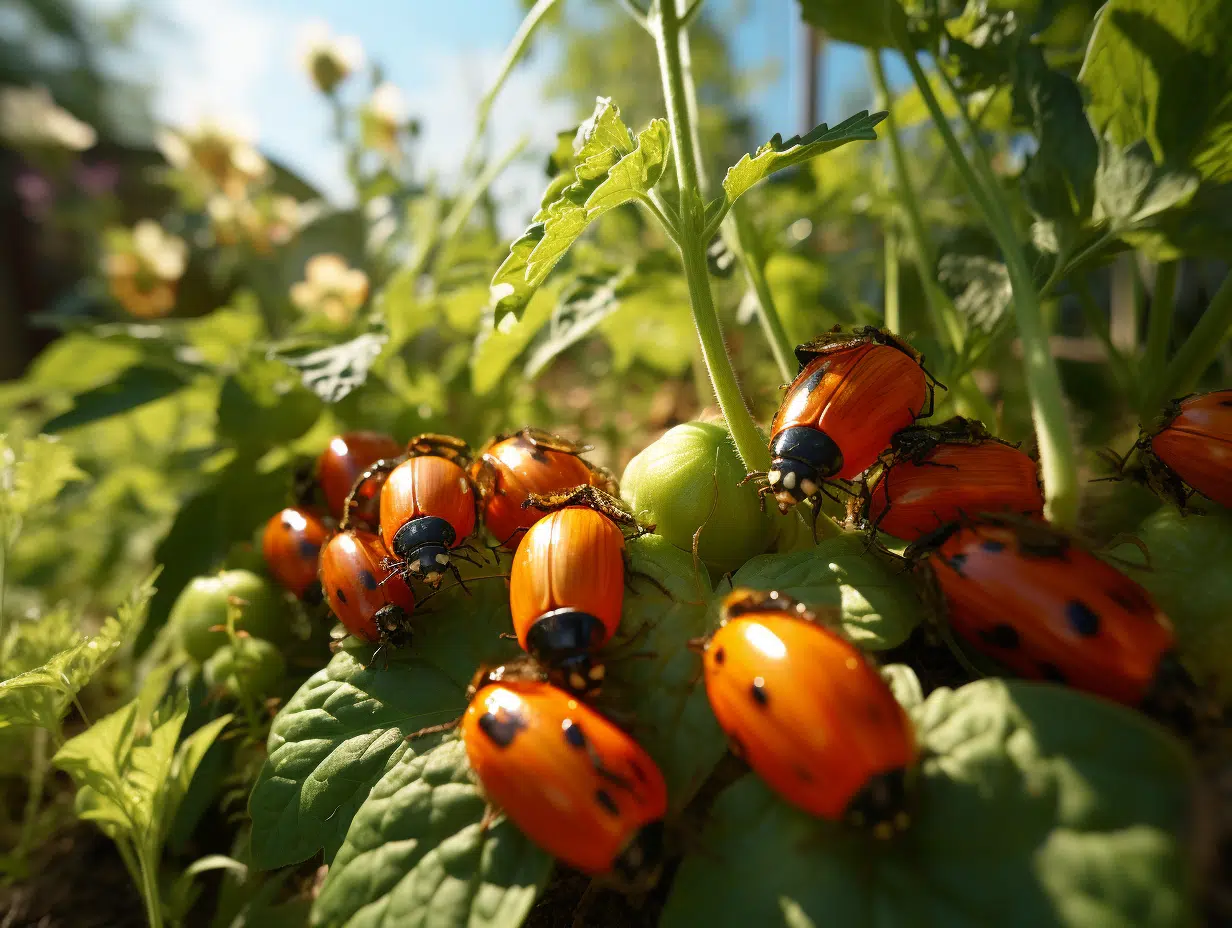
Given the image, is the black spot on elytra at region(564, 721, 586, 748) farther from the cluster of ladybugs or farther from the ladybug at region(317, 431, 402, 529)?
the ladybug at region(317, 431, 402, 529)

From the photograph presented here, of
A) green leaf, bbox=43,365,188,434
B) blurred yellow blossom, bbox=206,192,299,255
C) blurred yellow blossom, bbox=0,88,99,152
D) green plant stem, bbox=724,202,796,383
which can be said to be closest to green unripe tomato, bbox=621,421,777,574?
green plant stem, bbox=724,202,796,383

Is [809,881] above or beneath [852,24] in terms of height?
beneath

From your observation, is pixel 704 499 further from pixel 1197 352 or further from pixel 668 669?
pixel 1197 352

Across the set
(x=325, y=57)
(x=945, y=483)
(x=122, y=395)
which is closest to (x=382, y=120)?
(x=325, y=57)

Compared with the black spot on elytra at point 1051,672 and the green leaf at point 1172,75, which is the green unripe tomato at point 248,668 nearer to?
the black spot on elytra at point 1051,672

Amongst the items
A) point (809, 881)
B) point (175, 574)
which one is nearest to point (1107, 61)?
point (809, 881)

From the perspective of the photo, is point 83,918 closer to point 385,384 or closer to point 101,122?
point 385,384
